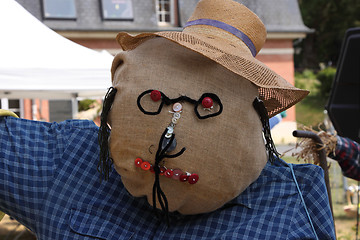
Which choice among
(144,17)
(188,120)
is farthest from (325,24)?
(188,120)

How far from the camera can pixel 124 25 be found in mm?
10375

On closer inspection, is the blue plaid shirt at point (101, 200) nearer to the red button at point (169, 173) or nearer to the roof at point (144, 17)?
the red button at point (169, 173)

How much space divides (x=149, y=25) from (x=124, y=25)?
23.1 inches

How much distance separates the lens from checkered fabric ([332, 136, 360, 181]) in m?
2.04

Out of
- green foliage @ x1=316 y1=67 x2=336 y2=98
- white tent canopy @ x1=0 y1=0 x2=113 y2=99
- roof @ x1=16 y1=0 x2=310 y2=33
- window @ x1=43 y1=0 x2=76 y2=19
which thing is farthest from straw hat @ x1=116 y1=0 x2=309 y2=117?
green foliage @ x1=316 y1=67 x2=336 y2=98

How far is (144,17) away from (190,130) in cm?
977

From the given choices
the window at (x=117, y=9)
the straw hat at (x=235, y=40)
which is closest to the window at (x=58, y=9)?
the window at (x=117, y=9)

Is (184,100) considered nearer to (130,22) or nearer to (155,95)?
(155,95)

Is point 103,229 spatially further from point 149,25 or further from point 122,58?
point 149,25

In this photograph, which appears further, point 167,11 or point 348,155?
point 167,11

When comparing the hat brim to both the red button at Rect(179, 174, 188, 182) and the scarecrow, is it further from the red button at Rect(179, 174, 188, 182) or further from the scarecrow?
the red button at Rect(179, 174, 188, 182)

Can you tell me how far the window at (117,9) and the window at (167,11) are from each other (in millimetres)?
820

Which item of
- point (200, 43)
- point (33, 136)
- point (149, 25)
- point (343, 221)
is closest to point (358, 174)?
point (200, 43)

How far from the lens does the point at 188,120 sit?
107 cm
